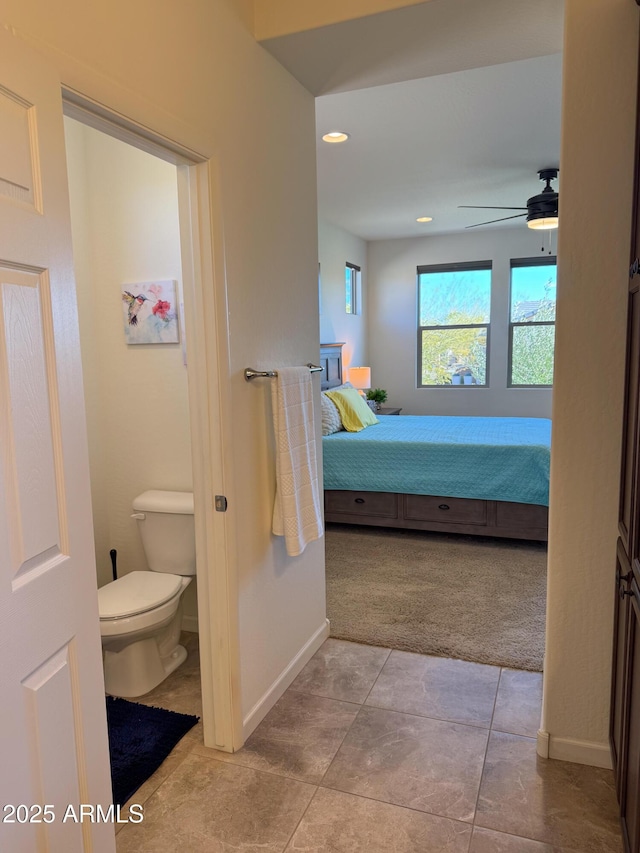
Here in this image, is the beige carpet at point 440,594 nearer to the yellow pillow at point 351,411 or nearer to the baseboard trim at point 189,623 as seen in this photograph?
the baseboard trim at point 189,623

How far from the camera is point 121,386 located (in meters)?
2.84

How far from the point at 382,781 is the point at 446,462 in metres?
2.57

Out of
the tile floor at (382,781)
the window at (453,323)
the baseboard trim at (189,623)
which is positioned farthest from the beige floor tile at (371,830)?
the window at (453,323)

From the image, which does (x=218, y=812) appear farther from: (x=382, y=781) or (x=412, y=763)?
(x=412, y=763)

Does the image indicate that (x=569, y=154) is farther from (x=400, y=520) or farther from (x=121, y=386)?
(x=400, y=520)

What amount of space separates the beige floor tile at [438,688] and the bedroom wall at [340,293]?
12.9 ft

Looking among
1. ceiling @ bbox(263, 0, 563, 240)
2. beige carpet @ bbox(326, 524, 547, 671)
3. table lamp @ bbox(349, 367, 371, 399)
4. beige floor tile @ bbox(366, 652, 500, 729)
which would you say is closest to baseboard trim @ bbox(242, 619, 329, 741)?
beige carpet @ bbox(326, 524, 547, 671)

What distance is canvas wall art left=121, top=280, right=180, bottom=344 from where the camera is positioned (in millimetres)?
2688

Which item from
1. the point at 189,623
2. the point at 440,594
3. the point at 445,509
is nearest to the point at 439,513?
the point at 445,509

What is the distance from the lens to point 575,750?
6.53ft

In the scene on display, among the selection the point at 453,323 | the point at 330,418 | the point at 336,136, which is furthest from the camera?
the point at 453,323

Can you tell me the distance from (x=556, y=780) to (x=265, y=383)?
1.63 m

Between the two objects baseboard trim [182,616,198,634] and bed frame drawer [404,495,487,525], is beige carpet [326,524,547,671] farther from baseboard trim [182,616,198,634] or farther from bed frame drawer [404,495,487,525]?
baseboard trim [182,616,198,634]

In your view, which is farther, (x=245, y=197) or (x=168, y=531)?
(x=168, y=531)
